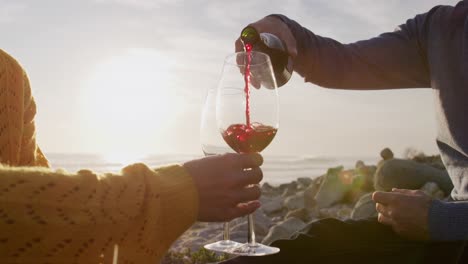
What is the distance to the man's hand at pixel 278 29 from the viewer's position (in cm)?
316

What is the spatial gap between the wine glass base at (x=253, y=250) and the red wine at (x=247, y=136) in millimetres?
416

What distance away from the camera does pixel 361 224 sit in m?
2.52

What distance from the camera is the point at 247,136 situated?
2248 mm

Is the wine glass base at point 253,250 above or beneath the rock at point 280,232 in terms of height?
above

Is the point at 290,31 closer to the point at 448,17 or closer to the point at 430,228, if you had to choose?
the point at 448,17

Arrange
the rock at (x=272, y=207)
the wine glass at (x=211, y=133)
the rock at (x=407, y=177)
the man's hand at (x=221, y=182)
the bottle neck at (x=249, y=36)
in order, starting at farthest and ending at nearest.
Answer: the rock at (x=272, y=207), the rock at (x=407, y=177), the bottle neck at (x=249, y=36), the wine glass at (x=211, y=133), the man's hand at (x=221, y=182)

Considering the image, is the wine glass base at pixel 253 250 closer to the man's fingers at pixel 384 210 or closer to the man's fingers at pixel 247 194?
the man's fingers at pixel 247 194

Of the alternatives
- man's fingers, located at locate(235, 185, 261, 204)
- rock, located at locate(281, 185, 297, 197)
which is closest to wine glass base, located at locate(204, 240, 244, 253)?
man's fingers, located at locate(235, 185, 261, 204)

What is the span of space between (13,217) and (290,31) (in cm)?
254

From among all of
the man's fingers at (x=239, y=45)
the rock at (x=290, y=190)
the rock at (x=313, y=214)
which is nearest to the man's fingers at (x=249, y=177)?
the man's fingers at (x=239, y=45)

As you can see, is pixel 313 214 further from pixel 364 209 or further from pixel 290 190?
pixel 290 190

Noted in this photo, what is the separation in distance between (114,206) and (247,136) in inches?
34.7

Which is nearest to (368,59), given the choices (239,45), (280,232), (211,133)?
(239,45)

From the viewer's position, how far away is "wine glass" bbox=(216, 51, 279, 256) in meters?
2.22
